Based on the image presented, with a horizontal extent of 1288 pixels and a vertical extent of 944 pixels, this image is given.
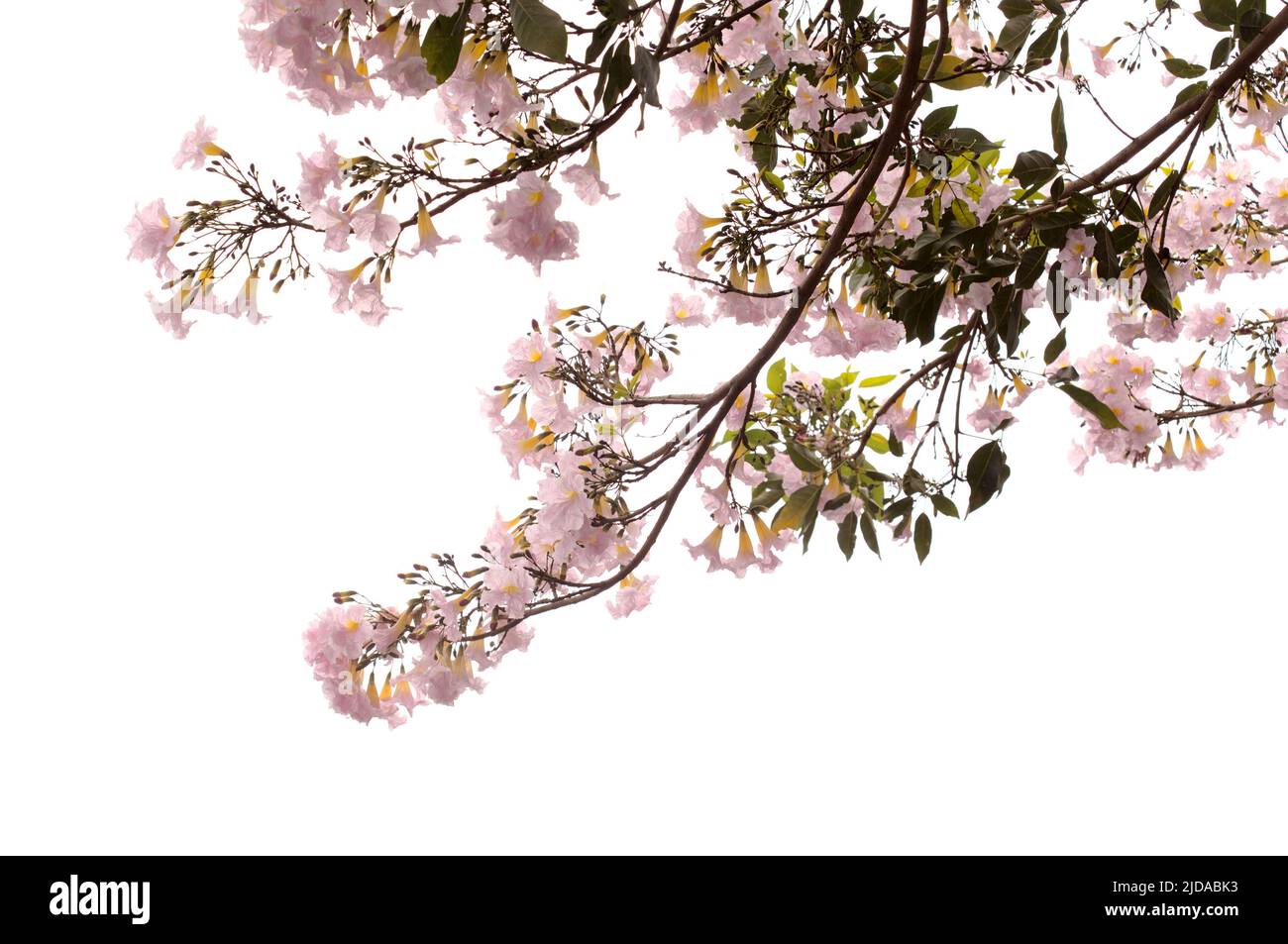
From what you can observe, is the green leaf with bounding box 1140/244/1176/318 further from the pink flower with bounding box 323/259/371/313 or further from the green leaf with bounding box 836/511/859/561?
the pink flower with bounding box 323/259/371/313

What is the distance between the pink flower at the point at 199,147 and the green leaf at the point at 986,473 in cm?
137

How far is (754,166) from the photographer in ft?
7.13

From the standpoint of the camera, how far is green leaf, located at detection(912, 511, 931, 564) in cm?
216

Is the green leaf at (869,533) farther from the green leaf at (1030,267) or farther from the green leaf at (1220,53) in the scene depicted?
the green leaf at (1220,53)

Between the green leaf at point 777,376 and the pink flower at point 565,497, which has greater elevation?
the green leaf at point 777,376

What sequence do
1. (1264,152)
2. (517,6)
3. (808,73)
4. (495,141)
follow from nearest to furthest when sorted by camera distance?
(517,6), (495,141), (808,73), (1264,152)

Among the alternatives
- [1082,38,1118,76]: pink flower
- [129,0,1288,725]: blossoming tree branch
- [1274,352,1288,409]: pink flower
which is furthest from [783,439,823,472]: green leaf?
[1274,352,1288,409]: pink flower

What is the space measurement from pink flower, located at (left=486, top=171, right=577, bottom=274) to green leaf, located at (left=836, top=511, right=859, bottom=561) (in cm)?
75

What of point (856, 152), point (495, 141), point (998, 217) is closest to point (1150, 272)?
point (998, 217)

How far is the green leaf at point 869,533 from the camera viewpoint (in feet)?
6.90

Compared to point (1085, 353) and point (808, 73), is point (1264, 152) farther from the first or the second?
point (808, 73)

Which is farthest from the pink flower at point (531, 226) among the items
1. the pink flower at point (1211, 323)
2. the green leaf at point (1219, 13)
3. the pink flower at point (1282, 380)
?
Result: the pink flower at point (1211, 323)

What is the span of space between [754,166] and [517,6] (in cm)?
95

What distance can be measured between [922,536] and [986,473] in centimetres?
18
